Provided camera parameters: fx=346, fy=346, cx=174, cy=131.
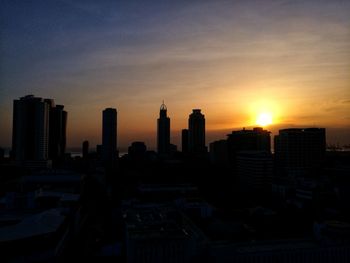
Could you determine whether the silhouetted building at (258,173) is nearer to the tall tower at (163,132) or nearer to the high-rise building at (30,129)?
the high-rise building at (30,129)

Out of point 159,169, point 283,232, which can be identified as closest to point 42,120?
point 159,169

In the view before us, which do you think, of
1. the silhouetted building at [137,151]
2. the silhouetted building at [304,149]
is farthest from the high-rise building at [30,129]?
the silhouetted building at [304,149]

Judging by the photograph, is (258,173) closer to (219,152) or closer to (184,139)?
(219,152)

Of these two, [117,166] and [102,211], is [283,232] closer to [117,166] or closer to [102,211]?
[102,211]

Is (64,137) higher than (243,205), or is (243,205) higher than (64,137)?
(64,137)

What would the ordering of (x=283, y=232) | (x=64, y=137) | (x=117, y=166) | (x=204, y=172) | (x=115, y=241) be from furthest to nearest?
1. (x=64, y=137)
2. (x=117, y=166)
3. (x=204, y=172)
4. (x=283, y=232)
5. (x=115, y=241)

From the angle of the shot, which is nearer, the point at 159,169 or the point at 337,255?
the point at 337,255

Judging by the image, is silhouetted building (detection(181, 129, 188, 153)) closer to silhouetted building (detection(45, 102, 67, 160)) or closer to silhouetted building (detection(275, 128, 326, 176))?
silhouetted building (detection(45, 102, 67, 160))
